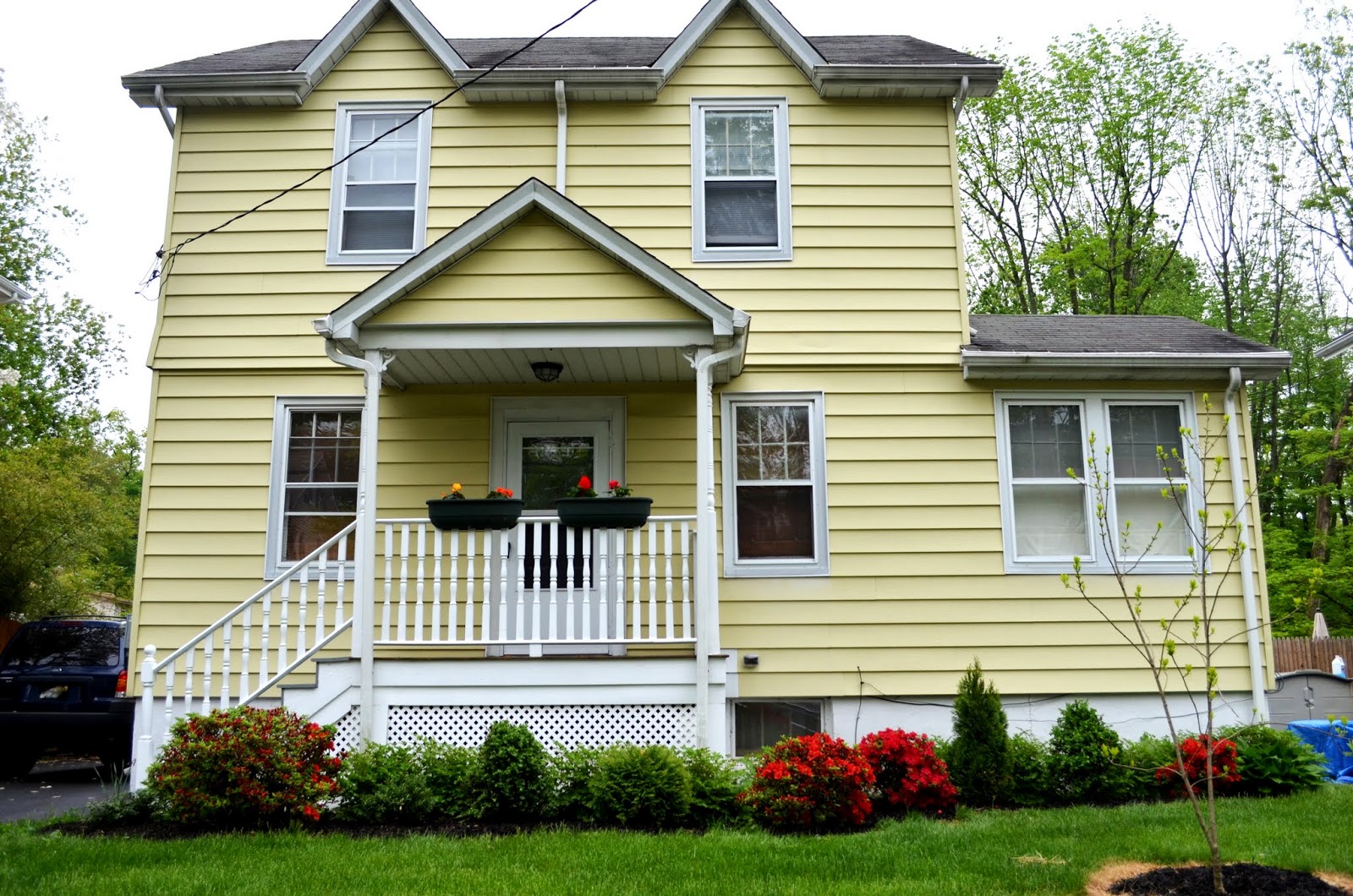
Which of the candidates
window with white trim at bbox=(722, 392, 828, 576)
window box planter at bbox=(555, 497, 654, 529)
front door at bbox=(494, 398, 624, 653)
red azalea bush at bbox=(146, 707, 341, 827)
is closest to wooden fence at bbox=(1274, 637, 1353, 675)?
window with white trim at bbox=(722, 392, 828, 576)

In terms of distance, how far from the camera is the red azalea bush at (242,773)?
646 cm

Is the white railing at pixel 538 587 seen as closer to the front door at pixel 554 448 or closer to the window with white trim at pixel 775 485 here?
the window with white trim at pixel 775 485

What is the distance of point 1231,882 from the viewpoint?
15.9ft

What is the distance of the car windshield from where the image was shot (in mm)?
10320

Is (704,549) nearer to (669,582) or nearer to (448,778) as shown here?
(669,582)

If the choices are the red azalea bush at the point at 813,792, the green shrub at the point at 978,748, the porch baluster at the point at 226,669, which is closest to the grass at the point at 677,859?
the red azalea bush at the point at 813,792

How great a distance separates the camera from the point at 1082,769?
771 centimetres

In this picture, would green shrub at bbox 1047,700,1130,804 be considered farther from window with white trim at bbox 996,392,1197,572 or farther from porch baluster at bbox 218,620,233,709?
porch baluster at bbox 218,620,233,709

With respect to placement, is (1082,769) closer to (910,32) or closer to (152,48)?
(910,32)

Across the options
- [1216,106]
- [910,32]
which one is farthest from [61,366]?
[1216,106]

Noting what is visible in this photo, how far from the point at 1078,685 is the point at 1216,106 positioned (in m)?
19.1

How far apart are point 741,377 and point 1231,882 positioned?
18.5 feet

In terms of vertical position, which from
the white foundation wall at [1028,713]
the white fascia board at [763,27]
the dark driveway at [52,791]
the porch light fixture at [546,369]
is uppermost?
the white fascia board at [763,27]

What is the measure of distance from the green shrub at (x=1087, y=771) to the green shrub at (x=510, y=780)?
380 centimetres
